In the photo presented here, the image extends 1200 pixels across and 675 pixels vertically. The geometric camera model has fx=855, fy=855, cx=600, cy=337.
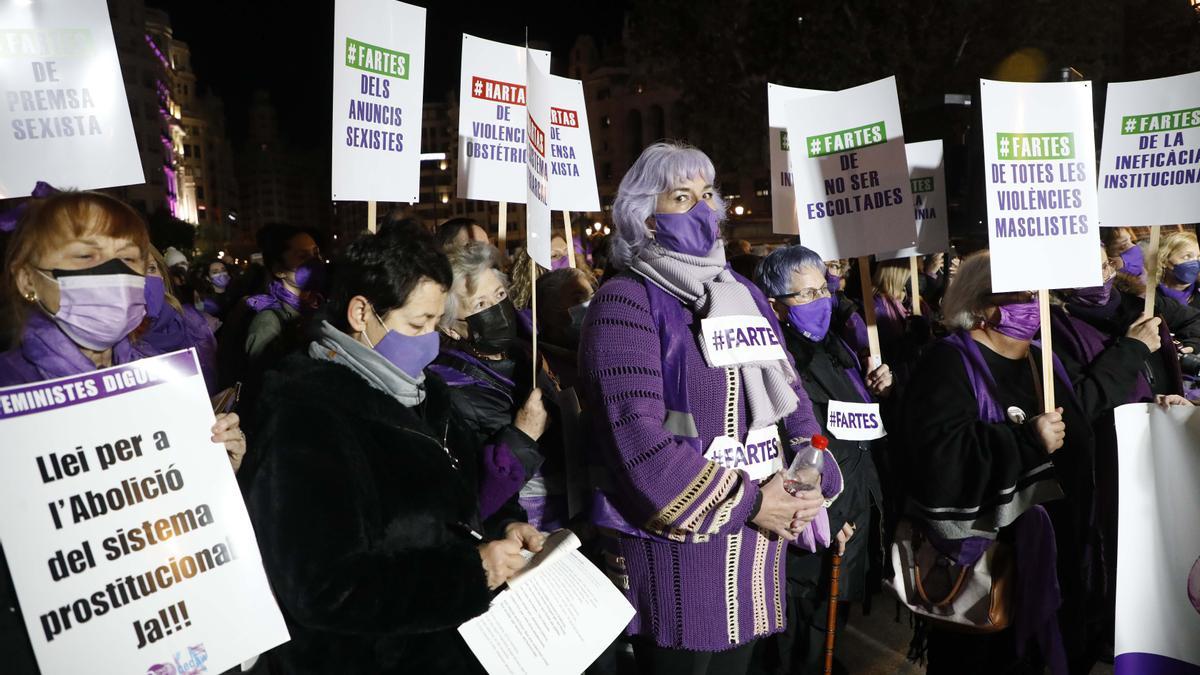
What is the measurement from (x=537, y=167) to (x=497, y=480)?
3.77 feet

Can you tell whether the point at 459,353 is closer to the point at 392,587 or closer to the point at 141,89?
the point at 392,587

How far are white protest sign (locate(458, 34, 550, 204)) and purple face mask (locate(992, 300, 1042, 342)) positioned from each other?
3.26 meters

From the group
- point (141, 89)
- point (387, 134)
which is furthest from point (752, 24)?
point (141, 89)

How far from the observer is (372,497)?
85.8 inches

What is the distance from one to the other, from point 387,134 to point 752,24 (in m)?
15.0

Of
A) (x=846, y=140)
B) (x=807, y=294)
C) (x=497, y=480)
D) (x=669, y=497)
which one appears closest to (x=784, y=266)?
(x=807, y=294)

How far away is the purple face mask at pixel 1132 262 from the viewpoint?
5395mm

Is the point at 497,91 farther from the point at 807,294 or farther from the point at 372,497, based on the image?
the point at 372,497

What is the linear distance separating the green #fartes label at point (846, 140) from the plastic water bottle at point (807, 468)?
8.15 feet

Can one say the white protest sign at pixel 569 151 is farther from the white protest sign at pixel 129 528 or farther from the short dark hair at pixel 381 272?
the white protest sign at pixel 129 528

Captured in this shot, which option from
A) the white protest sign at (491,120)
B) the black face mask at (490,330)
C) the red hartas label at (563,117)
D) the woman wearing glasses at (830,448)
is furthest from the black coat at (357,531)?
the red hartas label at (563,117)

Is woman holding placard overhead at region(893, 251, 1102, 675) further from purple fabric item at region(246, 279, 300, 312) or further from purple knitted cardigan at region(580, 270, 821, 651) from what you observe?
purple fabric item at region(246, 279, 300, 312)

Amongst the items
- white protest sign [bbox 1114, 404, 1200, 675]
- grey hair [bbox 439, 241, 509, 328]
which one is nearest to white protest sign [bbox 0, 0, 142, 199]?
grey hair [bbox 439, 241, 509, 328]

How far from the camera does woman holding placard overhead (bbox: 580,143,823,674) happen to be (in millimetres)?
2545
